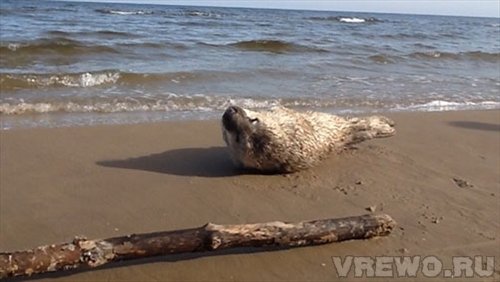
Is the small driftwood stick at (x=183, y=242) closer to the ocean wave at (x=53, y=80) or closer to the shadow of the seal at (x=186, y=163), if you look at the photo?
the shadow of the seal at (x=186, y=163)

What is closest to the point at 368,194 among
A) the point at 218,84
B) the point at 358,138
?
the point at 358,138

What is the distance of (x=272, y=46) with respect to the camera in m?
18.3

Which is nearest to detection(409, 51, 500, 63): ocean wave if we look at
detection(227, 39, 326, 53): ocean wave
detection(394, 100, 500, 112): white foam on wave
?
detection(227, 39, 326, 53): ocean wave

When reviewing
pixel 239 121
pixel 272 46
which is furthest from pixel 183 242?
pixel 272 46

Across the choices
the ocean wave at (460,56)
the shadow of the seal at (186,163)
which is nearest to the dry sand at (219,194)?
the shadow of the seal at (186,163)

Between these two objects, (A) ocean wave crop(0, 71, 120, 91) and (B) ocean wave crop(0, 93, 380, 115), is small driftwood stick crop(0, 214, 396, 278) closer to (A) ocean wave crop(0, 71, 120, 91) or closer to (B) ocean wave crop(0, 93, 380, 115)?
(B) ocean wave crop(0, 93, 380, 115)

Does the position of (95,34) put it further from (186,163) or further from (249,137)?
(249,137)

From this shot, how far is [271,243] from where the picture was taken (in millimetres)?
3410

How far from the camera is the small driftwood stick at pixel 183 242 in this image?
2.94 metres

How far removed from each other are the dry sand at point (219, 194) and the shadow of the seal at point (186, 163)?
0.01 m

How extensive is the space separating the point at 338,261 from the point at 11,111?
5481 millimetres

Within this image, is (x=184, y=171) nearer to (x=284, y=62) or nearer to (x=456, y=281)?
(x=456, y=281)

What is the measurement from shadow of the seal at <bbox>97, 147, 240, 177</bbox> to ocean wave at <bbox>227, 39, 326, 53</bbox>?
1181 cm

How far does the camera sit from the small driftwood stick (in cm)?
294
